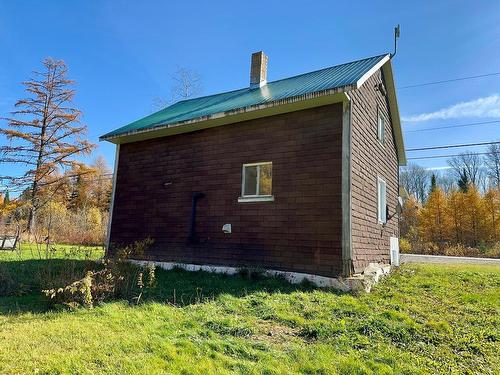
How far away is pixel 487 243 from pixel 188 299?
32.0m

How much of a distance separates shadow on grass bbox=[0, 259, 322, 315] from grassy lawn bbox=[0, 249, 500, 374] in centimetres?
6

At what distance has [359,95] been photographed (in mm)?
9156

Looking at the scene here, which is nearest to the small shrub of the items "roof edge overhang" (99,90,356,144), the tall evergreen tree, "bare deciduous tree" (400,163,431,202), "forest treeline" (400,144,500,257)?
"forest treeline" (400,144,500,257)

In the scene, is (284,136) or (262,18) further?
(262,18)

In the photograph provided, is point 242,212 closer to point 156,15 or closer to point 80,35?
point 156,15

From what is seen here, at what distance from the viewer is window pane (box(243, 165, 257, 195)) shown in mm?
9289

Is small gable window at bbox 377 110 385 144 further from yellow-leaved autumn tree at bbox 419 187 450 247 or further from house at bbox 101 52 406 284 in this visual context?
yellow-leaved autumn tree at bbox 419 187 450 247

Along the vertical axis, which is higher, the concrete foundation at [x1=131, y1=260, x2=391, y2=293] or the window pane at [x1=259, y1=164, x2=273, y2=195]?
the window pane at [x1=259, y1=164, x2=273, y2=195]

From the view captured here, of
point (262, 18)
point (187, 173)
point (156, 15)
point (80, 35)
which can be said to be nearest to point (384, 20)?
point (262, 18)

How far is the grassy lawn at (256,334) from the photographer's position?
3664 millimetres

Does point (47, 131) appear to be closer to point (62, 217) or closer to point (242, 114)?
point (62, 217)

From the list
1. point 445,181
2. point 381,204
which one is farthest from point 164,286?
point 445,181

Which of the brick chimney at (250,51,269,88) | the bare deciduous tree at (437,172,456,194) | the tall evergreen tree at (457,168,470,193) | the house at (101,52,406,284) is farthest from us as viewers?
the bare deciduous tree at (437,172,456,194)

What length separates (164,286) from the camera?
7.38m
